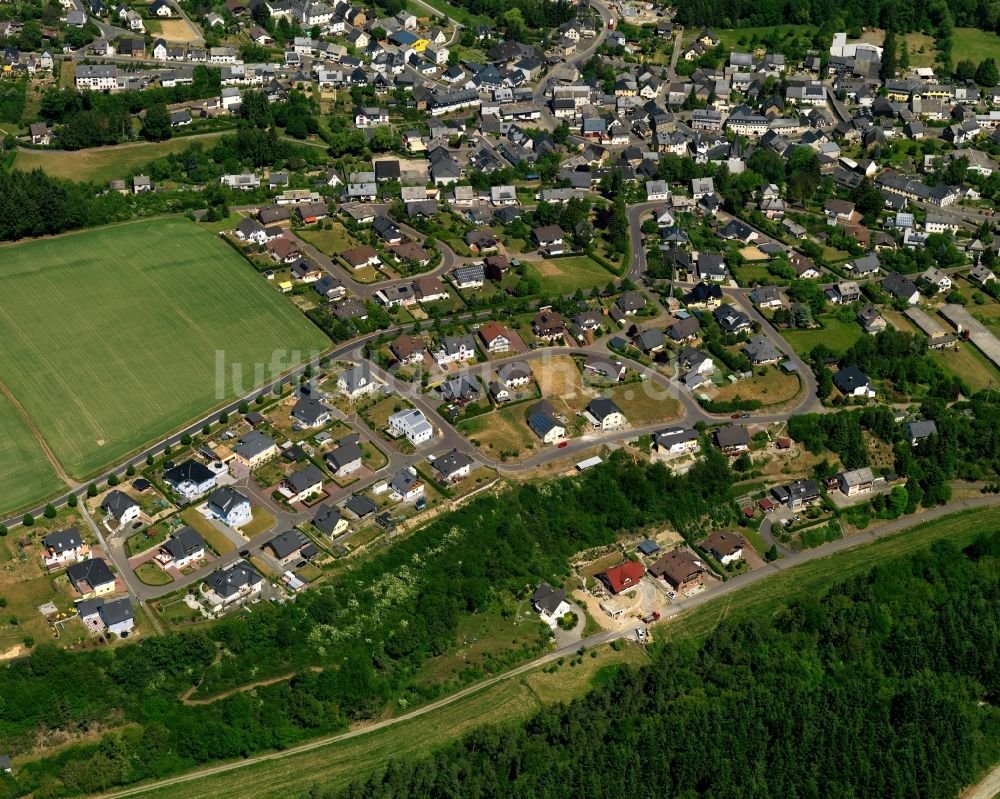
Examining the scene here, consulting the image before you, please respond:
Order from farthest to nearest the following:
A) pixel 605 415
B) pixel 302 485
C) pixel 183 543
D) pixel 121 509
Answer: pixel 605 415 → pixel 302 485 → pixel 121 509 → pixel 183 543

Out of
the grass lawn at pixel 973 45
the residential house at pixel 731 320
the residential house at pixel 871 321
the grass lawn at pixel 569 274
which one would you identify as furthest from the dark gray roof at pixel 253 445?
the grass lawn at pixel 973 45

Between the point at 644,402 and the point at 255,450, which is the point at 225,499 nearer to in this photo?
the point at 255,450

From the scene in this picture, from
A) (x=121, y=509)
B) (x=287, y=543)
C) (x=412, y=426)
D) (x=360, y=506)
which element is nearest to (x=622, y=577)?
(x=360, y=506)

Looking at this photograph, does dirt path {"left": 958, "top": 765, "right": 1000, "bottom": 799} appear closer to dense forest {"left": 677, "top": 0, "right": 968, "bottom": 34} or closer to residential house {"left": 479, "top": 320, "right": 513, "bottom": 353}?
residential house {"left": 479, "top": 320, "right": 513, "bottom": 353}

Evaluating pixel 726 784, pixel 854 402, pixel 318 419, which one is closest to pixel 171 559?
pixel 318 419

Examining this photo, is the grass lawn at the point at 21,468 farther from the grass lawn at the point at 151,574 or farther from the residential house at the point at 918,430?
the residential house at the point at 918,430
